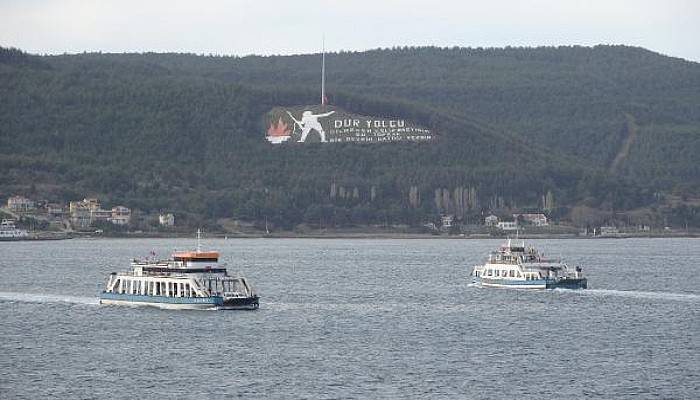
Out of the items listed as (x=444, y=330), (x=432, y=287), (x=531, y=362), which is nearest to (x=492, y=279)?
(x=432, y=287)

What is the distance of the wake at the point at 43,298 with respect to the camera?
127425mm

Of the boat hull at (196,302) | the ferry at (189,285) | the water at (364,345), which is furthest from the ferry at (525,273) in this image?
the boat hull at (196,302)

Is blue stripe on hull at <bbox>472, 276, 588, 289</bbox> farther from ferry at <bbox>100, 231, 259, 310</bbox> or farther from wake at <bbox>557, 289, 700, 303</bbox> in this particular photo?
ferry at <bbox>100, 231, 259, 310</bbox>

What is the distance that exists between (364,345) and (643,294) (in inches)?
1723

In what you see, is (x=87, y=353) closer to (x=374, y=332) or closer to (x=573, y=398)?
(x=374, y=332)

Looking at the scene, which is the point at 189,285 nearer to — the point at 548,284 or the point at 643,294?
the point at 548,284

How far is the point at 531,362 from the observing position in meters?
92.8

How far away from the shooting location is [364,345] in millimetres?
99812

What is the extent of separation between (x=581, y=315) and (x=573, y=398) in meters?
37.4

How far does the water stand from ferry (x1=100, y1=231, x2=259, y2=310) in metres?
1.18

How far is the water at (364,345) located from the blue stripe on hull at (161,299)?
101 centimetres

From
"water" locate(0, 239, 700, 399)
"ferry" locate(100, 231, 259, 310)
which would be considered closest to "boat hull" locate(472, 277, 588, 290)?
"water" locate(0, 239, 700, 399)

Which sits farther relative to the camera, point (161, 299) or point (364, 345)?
point (161, 299)

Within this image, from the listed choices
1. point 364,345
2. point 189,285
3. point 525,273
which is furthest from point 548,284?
point 364,345
